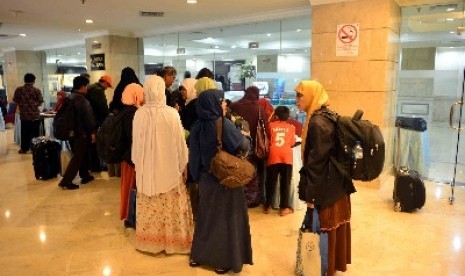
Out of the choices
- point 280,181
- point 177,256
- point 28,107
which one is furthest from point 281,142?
point 28,107

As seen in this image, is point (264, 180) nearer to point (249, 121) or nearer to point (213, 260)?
point (249, 121)

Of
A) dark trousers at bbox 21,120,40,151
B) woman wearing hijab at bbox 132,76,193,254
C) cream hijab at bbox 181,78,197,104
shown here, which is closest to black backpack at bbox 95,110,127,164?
woman wearing hijab at bbox 132,76,193,254

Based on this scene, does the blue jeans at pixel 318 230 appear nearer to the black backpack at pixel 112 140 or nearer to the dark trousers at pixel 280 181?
the dark trousers at pixel 280 181

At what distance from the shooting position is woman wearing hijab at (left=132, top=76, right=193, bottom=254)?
10.2 ft

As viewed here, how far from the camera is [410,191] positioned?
173 inches

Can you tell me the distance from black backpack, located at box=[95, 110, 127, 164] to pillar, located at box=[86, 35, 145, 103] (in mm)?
6908

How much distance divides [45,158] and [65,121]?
3.77 feet

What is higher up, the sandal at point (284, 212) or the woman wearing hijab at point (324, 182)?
the woman wearing hijab at point (324, 182)

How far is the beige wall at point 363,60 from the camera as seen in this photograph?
521cm

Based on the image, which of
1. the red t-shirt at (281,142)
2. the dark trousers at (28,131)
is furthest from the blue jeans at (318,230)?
the dark trousers at (28,131)

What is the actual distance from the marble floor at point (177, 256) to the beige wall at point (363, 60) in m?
1.24

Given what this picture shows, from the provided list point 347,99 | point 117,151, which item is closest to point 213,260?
point 117,151

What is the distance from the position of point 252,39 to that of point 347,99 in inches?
135

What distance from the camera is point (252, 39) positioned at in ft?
27.1
